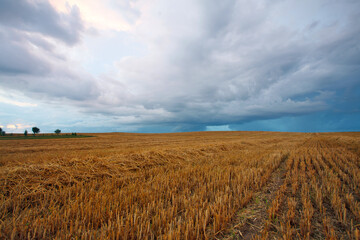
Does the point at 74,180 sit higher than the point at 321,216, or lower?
higher

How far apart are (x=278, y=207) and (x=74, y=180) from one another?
5217 mm

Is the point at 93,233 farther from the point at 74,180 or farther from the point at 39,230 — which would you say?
the point at 74,180

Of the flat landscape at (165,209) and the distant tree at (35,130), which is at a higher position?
the distant tree at (35,130)

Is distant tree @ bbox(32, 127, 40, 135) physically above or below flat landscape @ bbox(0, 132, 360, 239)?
above

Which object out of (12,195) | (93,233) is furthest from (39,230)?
(12,195)

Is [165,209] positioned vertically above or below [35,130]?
below

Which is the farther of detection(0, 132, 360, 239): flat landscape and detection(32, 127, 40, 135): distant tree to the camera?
detection(32, 127, 40, 135): distant tree

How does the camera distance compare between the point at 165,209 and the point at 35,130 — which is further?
the point at 35,130

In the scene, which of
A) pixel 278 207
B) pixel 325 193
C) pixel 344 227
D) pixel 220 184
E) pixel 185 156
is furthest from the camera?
pixel 185 156

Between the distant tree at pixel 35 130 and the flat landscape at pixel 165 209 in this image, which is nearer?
the flat landscape at pixel 165 209

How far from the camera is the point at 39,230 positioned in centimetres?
241

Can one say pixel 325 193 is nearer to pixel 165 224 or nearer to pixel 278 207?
pixel 278 207

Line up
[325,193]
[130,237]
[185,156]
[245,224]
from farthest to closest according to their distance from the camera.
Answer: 1. [185,156]
2. [325,193]
3. [245,224]
4. [130,237]

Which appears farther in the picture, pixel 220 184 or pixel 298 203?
pixel 220 184
